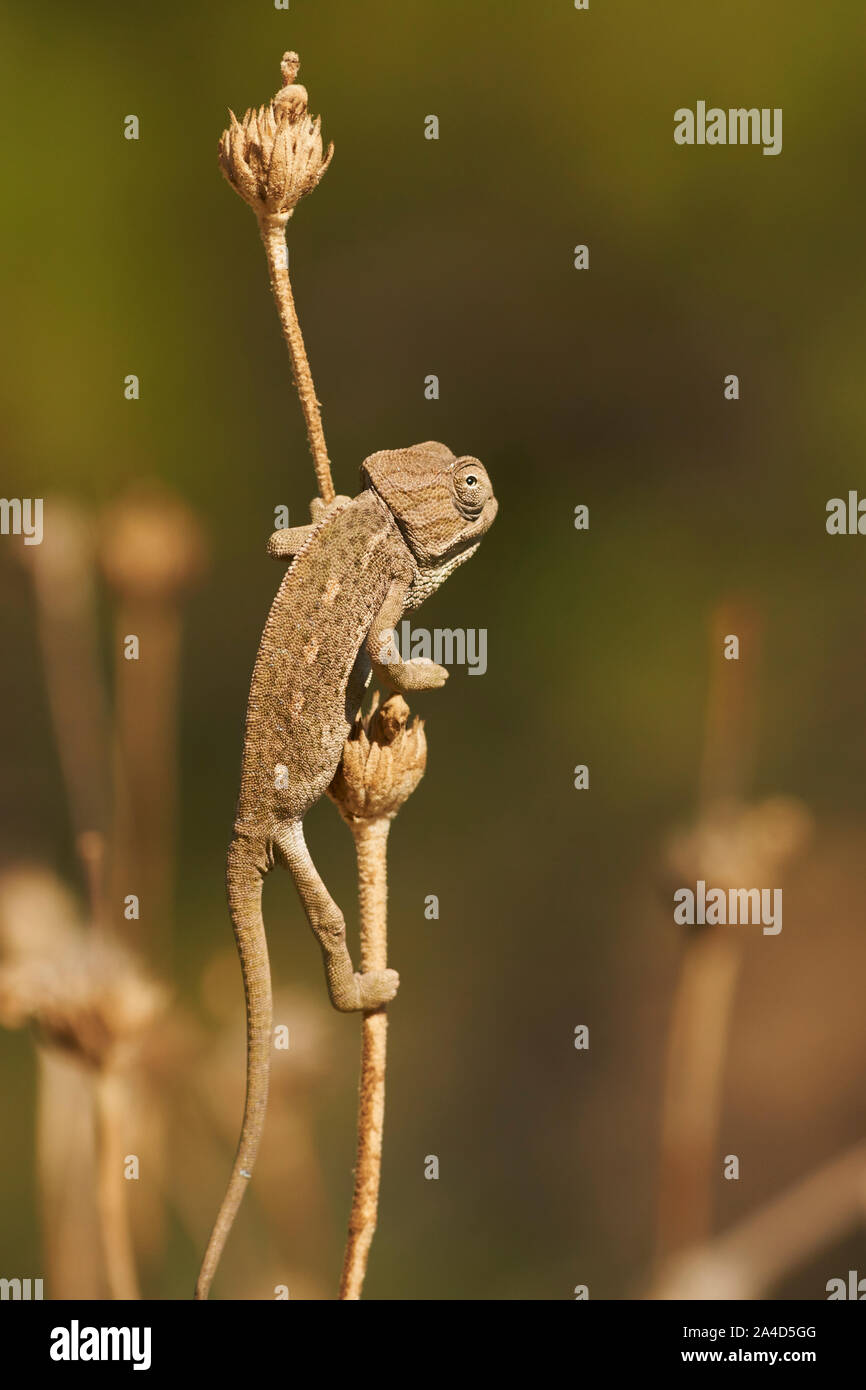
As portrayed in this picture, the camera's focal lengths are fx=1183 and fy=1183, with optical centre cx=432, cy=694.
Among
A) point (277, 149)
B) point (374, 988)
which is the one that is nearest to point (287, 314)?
point (277, 149)

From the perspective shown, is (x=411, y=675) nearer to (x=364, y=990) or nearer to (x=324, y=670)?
(x=324, y=670)

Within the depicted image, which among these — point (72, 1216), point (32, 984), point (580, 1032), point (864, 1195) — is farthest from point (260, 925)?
point (580, 1032)

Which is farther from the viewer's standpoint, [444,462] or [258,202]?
[444,462]

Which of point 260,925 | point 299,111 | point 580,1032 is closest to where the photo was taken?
point 299,111

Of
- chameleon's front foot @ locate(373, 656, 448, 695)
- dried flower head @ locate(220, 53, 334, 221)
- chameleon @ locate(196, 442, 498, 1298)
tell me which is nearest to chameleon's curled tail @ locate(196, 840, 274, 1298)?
chameleon @ locate(196, 442, 498, 1298)

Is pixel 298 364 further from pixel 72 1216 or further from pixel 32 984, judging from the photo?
pixel 72 1216

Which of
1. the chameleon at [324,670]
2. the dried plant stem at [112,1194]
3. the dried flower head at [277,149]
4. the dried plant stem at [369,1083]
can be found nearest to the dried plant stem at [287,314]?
the dried flower head at [277,149]

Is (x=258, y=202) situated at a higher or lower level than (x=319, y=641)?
higher

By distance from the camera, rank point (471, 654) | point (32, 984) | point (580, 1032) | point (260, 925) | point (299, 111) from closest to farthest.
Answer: point (299, 111), point (32, 984), point (260, 925), point (471, 654), point (580, 1032)
